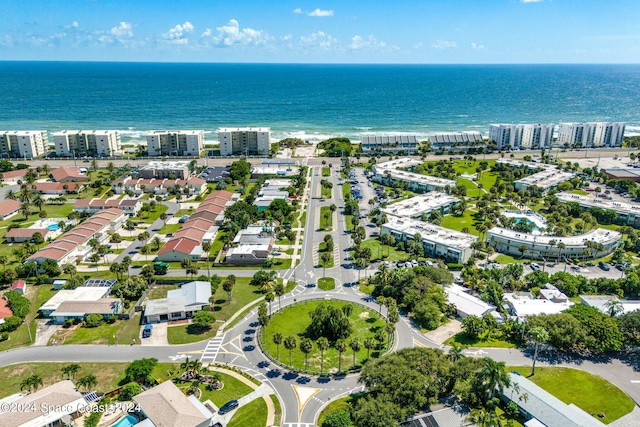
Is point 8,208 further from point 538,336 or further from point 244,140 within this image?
point 538,336

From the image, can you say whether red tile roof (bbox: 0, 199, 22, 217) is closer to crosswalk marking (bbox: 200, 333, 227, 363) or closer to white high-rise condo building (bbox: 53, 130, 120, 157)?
white high-rise condo building (bbox: 53, 130, 120, 157)

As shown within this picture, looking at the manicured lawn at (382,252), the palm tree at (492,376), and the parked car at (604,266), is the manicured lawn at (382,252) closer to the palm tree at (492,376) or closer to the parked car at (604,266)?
the parked car at (604,266)

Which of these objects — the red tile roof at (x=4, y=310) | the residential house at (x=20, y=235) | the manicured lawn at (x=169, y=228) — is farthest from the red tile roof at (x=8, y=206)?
the red tile roof at (x=4, y=310)

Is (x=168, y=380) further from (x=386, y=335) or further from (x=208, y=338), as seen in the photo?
(x=386, y=335)

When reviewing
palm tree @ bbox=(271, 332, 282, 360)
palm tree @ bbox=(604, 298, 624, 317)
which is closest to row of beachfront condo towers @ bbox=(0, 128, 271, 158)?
palm tree @ bbox=(271, 332, 282, 360)

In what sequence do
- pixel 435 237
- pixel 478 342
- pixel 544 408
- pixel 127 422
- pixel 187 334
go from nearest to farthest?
pixel 127 422, pixel 544 408, pixel 478 342, pixel 187 334, pixel 435 237

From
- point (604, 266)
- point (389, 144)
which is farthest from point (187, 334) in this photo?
point (389, 144)

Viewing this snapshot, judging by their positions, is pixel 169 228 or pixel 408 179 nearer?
pixel 169 228

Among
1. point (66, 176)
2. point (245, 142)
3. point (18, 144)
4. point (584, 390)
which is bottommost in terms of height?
point (584, 390)
